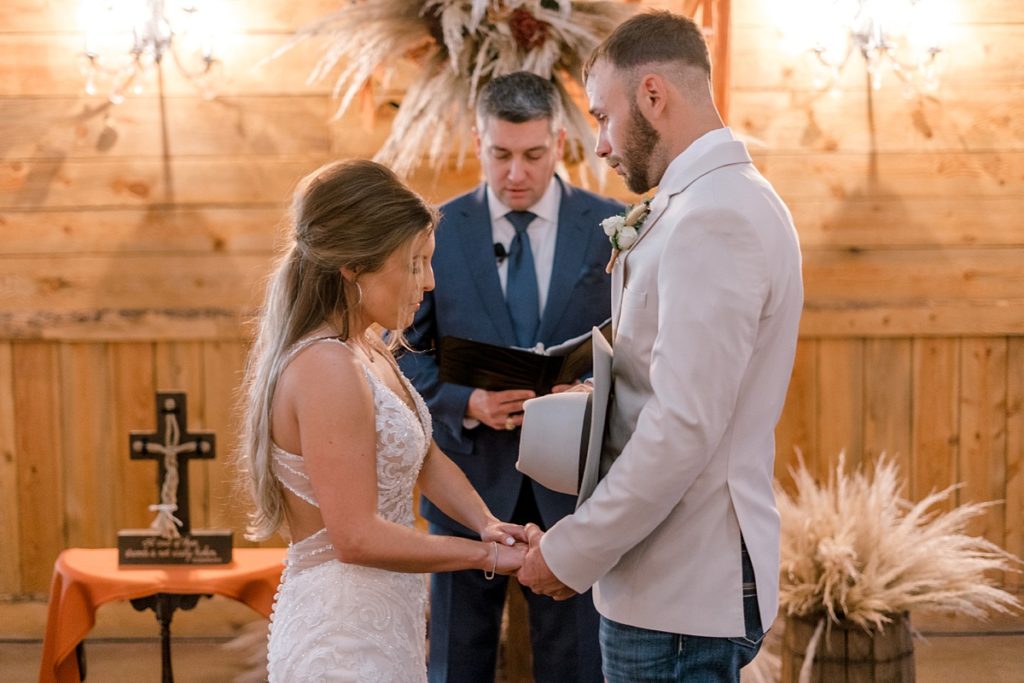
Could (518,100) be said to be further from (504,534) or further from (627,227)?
(504,534)

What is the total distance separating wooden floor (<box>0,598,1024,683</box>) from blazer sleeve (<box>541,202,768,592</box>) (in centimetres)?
229

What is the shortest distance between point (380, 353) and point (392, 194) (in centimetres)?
31

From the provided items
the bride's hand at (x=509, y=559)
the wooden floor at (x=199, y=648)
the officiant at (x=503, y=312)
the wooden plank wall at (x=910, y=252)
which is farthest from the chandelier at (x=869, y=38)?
the bride's hand at (x=509, y=559)

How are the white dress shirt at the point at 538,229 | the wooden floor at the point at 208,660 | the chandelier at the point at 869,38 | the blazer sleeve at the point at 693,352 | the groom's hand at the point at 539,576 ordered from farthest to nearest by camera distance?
the chandelier at the point at 869,38 < the wooden floor at the point at 208,660 < the white dress shirt at the point at 538,229 < the groom's hand at the point at 539,576 < the blazer sleeve at the point at 693,352

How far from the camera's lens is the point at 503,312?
101 inches

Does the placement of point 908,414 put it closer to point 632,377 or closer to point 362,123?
point 362,123

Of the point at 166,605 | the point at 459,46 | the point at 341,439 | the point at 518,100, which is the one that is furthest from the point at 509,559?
the point at 459,46

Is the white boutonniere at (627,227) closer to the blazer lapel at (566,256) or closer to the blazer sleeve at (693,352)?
the blazer sleeve at (693,352)

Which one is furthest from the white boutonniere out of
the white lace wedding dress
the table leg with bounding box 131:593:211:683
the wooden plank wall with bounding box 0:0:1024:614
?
the wooden plank wall with bounding box 0:0:1024:614

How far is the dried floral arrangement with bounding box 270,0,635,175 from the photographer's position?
9.54ft

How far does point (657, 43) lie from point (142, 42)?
2.42 metres

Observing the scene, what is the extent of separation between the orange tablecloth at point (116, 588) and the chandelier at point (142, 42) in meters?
1.62

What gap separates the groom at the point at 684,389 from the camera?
1602 mm

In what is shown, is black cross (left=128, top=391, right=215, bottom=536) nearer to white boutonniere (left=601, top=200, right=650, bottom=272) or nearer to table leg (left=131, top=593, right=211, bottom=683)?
table leg (left=131, top=593, right=211, bottom=683)
